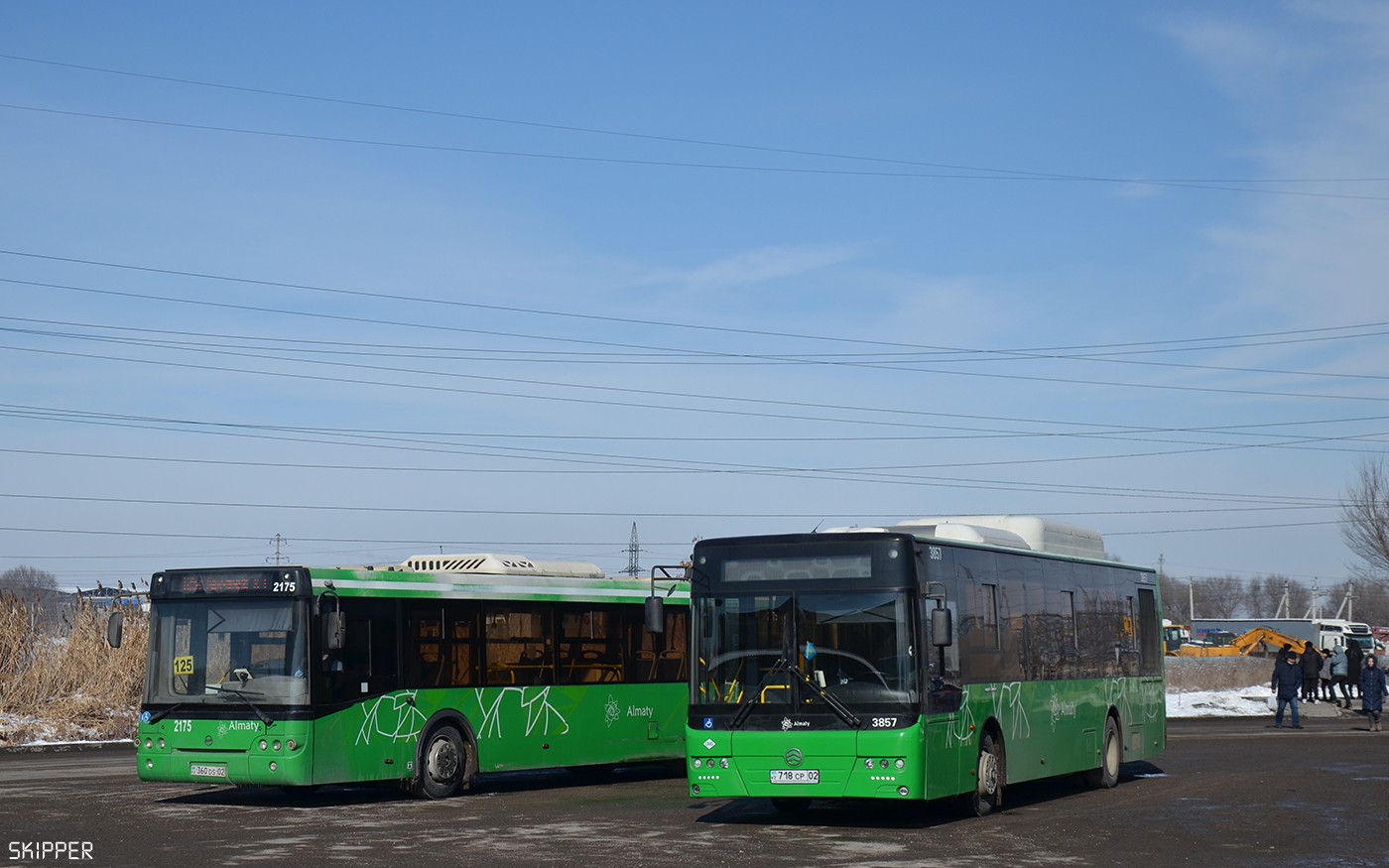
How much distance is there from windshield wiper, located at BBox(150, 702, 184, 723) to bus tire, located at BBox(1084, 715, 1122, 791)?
11.1 metres

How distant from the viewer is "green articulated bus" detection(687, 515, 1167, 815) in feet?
47.2

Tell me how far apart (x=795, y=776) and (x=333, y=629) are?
5629mm

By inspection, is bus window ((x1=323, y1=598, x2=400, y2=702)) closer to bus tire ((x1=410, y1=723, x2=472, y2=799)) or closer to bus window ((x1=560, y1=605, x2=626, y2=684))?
bus tire ((x1=410, y1=723, x2=472, y2=799))

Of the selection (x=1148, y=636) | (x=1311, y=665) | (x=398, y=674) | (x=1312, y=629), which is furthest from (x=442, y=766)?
(x=1312, y=629)

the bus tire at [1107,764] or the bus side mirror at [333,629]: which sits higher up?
the bus side mirror at [333,629]

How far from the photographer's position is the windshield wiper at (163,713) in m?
17.6

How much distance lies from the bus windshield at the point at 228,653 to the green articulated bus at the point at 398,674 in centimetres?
2

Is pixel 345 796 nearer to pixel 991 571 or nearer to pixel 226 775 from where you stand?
pixel 226 775

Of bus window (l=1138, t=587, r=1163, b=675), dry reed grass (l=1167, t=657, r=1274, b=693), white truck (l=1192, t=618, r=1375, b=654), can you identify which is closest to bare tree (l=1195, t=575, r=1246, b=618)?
white truck (l=1192, t=618, r=1375, b=654)

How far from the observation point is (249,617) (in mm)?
17500

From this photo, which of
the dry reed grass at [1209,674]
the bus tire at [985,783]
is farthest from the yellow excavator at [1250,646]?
the bus tire at [985,783]

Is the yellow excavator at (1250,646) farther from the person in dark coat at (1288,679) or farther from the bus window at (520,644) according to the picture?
the bus window at (520,644)

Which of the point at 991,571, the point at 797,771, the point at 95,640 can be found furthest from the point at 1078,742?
the point at 95,640

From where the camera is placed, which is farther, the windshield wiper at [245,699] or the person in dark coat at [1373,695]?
the person in dark coat at [1373,695]
